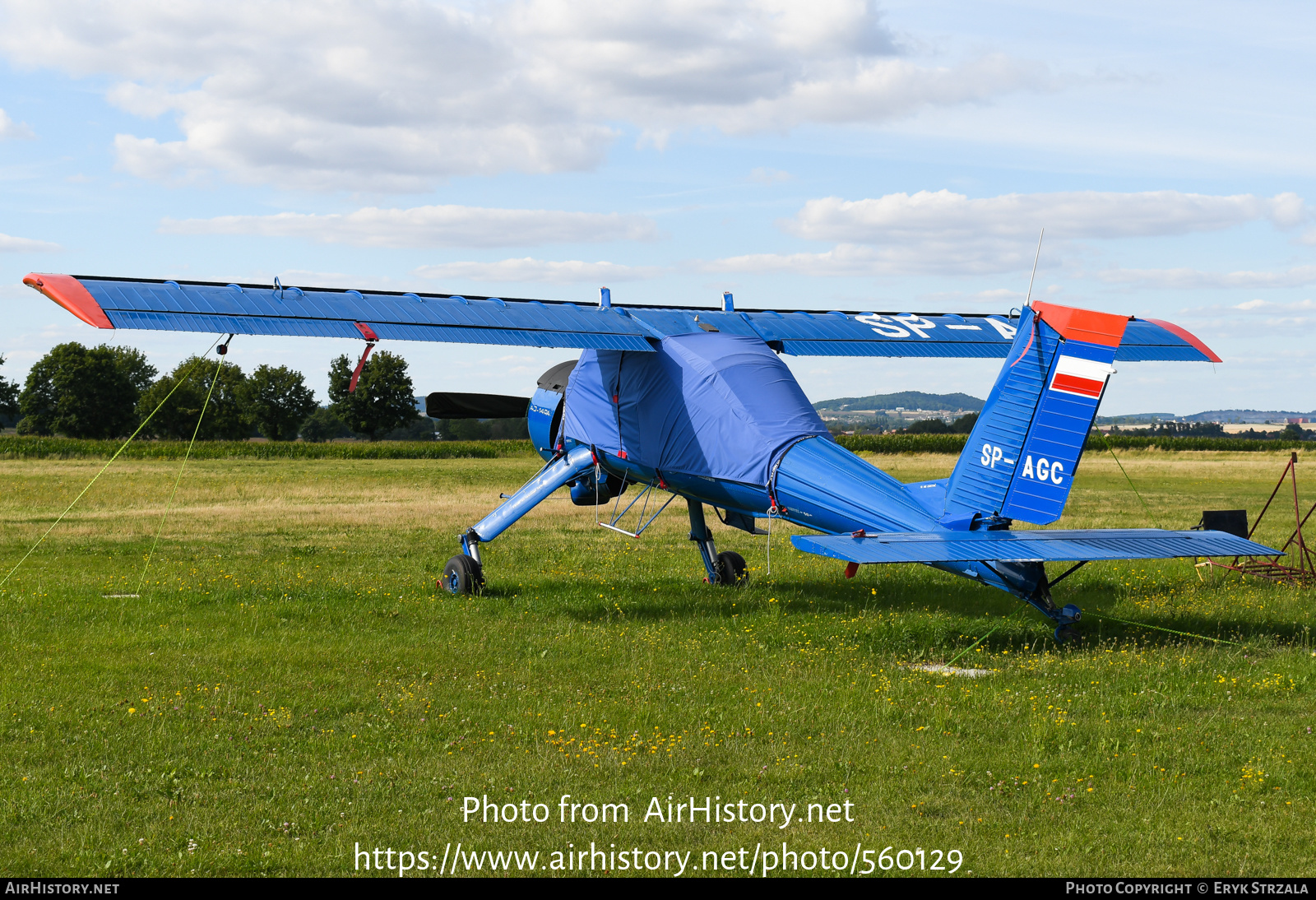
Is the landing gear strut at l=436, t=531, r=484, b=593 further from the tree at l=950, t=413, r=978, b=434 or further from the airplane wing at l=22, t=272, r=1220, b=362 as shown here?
the tree at l=950, t=413, r=978, b=434

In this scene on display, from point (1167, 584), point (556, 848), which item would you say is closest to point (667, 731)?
point (556, 848)

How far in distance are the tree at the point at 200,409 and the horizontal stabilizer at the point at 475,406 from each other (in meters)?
59.2

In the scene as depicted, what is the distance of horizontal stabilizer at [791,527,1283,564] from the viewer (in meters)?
8.44

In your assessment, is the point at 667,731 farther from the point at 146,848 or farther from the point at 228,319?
the point at 228,319

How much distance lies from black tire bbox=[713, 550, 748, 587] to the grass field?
53cm

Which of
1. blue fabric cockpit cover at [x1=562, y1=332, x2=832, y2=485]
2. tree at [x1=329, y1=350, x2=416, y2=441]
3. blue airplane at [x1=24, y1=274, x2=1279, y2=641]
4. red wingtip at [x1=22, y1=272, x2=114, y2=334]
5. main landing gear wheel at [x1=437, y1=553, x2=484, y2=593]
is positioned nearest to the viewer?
blue airplane at [x1=24, y1=274, x2=1279, y2=641]

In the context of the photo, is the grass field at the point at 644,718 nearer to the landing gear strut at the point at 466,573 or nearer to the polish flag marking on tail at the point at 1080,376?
the landing gear strut at the point at 466,573

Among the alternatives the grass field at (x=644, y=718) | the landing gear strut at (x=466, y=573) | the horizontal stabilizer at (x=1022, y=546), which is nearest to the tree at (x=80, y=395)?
the grass field at (x=644, y=718)

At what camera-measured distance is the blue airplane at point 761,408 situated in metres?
8.81

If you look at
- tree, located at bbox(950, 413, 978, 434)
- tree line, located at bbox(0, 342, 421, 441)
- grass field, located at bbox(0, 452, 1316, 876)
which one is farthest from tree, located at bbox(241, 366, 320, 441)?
grass field, located at bbox(0, 452, 1316, 876)

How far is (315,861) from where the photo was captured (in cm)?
530

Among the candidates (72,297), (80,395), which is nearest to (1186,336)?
(72,297)

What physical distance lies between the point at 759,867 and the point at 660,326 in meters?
8.45

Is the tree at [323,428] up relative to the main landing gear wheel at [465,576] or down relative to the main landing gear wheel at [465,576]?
up
